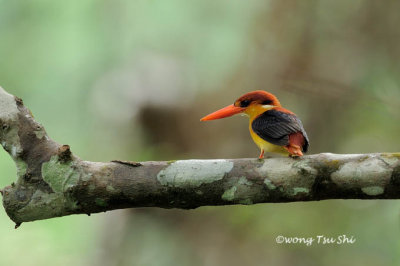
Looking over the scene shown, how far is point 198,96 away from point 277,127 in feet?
7.90

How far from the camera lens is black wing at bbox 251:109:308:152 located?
2.11 metres

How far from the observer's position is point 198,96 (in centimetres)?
454

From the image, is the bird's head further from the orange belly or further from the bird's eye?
the orange belly

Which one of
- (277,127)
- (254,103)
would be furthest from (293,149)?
(254,103)

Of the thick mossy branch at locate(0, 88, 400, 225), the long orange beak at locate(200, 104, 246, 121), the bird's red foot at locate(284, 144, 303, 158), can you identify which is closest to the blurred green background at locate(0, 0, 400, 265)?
the long orange beak at locate(200, 104, 246, 121)

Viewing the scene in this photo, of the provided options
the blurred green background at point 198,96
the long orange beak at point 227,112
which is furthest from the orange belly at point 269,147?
the blurred green background at point 198,96

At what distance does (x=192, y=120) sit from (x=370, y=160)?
286 cm

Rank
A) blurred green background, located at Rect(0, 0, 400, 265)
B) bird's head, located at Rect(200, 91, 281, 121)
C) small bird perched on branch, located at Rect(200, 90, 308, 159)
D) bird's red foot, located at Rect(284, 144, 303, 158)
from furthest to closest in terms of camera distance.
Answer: blurred green background, located at Rect(0, 0, 400, 265) → bird's head, located at Rect(200, 91, 281, 121) → small bird perched on branch, located at Rect(200, 90, 308, 159) → bird's red foot, located at Rect(284, 144, 303, 158)

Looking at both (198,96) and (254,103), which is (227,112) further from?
(198,96)

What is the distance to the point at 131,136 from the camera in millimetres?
4492

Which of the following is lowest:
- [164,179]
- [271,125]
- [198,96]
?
[198,96]

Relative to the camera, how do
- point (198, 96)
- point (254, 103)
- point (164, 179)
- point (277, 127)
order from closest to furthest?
point (164, 179) < point (277, 127) < point (254, 103) < point (198, 96)

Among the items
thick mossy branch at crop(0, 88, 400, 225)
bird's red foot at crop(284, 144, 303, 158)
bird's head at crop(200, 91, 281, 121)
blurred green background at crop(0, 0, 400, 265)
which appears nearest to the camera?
thick mossy branch at crop(0, 88, 400, 225)

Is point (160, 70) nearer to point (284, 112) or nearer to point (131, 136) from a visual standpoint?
point (131, 136)
